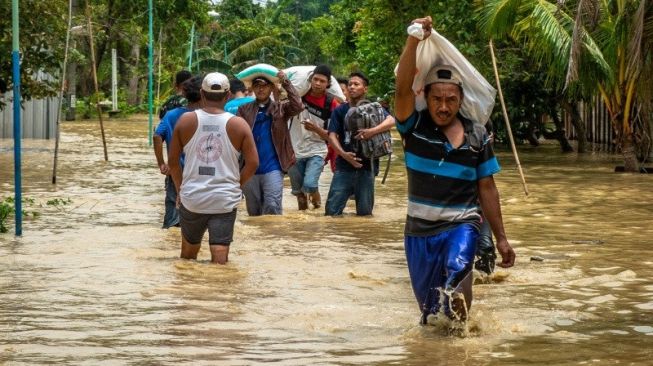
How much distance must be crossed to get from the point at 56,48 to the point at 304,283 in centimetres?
1230

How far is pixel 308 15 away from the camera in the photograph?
115688mm

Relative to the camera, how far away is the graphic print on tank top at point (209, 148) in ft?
30.0

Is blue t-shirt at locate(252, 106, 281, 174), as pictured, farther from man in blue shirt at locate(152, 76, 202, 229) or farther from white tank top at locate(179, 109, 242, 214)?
white tank top at locate(179, 109, 242, 214)

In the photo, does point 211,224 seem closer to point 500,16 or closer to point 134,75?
point 500,16

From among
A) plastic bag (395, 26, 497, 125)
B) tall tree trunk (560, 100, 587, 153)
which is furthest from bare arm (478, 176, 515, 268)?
tall tree trunk (560, 100, 587, 153)

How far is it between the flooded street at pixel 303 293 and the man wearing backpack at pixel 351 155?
33cm

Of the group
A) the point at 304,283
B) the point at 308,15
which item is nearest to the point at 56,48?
the point at 304,283

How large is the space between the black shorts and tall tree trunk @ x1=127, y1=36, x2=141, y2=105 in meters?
45.6

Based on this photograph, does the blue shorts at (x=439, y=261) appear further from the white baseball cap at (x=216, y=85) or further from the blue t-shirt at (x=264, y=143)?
the blue t-shirt at (x=264, y=143)

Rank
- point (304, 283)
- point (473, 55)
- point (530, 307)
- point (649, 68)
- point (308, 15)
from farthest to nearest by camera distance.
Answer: point (308, 15) → point (473, 55) → point (649, 68) → point (304, 283) → point (530, 307)

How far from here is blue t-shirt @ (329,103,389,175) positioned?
13242mm

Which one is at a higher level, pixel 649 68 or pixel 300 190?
pixel 649 68

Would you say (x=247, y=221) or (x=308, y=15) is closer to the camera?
(x=247, y=221)

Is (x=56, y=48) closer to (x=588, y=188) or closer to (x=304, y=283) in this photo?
(x=588, y=188)
